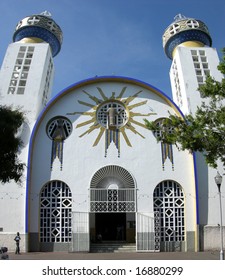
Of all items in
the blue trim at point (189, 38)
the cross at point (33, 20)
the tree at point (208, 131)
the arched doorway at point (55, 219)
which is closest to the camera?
the tree at point (208, 131)

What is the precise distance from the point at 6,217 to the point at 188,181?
10.1 m

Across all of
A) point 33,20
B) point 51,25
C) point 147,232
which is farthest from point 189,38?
point 147,232

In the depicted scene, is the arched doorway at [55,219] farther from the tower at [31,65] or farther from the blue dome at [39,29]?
the blue dome at [39,29]

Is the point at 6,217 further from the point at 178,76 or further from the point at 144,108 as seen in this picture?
the point at 178,76

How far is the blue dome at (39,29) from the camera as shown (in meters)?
25.8

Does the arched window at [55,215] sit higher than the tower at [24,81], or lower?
lower

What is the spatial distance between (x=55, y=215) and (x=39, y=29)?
14441 millimetres

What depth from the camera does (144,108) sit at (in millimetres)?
20609

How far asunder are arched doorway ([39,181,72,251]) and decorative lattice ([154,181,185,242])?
4.87m

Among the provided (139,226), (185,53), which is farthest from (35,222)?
(185,53)

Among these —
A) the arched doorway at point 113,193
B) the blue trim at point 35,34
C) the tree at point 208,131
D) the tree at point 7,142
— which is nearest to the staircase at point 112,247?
the arched doorway at point 113,193

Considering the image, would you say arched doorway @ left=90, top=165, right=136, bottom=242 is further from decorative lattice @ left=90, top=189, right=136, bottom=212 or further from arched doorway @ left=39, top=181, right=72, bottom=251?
arched doorway @ left=39, top=181, right=72, bottom=251

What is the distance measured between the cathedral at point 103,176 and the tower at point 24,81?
7 centimetres

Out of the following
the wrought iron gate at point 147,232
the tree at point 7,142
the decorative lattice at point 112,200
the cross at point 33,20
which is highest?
the cross at point 33,20
